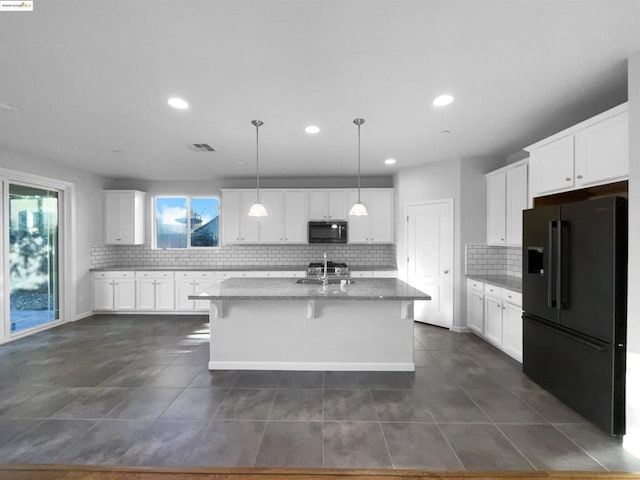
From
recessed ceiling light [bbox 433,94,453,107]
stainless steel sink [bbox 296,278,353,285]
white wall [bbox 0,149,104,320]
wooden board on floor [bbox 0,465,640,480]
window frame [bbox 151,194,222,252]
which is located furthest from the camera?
window frame [bbox 151,194,222,252]

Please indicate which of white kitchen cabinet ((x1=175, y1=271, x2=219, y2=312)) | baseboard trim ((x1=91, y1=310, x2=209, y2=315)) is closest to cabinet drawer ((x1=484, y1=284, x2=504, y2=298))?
white kitchen cabinet ((x1=175, y1=271, x2=219, y2=312))

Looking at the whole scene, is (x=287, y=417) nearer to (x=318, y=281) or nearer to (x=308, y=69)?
(x=318, y=281)

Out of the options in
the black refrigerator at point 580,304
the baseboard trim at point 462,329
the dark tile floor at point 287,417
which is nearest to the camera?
the dark tile floor at point 287,417

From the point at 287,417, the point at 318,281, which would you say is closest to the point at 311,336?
the point at 318,281

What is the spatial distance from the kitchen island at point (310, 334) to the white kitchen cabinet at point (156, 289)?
2.87 meters

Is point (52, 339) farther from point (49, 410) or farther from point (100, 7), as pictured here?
point (100, 7)

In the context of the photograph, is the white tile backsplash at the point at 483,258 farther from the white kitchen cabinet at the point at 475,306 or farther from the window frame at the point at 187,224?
the window frame at the point at 187,224

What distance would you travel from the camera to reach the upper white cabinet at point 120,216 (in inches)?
235

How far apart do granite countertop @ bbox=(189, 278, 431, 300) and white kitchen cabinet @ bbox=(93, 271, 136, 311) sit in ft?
10.6

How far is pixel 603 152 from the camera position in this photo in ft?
8.04

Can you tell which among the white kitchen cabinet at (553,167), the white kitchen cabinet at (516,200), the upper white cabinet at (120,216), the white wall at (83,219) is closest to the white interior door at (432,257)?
the white kitchen cabinet at (516,200)

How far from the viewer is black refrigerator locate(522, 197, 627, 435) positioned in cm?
216

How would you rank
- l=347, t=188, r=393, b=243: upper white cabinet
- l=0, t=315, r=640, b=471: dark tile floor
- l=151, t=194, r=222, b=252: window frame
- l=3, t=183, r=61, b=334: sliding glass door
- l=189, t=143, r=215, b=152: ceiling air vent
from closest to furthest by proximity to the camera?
l=0, t=315, r=640, b=471: dark tile floor → l=189, t=143, r=215, b=152: ceiling air vent → l=3, t=183, r=61, b=334: sliding glass door → l=347, t=188, r=393, b=243: upper white cabinet → l=151, t=194, r=222, b=252: window frame

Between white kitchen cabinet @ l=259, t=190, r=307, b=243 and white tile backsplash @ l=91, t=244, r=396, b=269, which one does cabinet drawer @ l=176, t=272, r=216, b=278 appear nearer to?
white tile backsplash @ l=91, t=244, r=396, b=269
